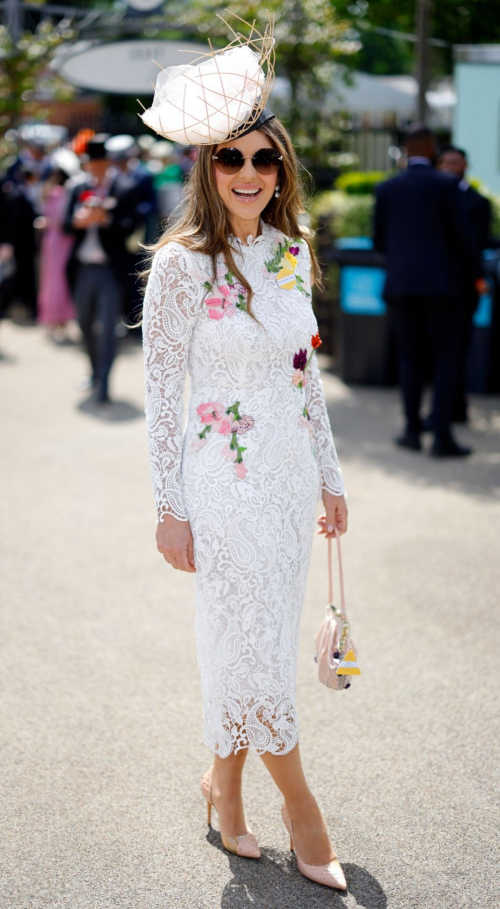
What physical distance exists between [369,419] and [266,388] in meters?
5.32

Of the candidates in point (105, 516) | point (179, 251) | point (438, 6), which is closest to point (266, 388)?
point (179, 251)

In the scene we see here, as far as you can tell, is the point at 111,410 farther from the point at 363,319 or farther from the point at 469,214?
the point at 469,214

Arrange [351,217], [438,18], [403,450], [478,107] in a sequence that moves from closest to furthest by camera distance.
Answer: [403,450] → [351,217] → [438,18] → [478,107]

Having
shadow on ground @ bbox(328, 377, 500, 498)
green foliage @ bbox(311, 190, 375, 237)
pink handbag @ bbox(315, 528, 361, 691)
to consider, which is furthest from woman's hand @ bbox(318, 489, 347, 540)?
green foliage @ bbox(311, 190, 375, 237)

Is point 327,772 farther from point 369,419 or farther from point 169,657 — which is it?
point 369,419

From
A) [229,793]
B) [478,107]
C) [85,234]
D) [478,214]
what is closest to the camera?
[229,793]

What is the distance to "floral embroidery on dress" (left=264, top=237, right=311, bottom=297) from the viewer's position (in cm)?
283

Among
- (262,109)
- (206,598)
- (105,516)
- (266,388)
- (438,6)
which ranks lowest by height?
(105,516)

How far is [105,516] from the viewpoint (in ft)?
19.4

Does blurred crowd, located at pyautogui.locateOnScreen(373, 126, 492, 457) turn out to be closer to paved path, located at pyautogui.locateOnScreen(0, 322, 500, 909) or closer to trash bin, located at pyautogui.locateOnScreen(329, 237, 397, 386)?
paved path, located at pyautogui.locateOnScreen(0, 322, 500, 909)

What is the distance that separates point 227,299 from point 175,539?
2.09 ft

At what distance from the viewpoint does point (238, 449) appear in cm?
271

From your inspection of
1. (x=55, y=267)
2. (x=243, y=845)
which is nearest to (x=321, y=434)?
(x=243, y=845)

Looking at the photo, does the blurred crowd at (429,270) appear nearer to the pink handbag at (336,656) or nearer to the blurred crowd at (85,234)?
the blurred crowd at (85,234)
